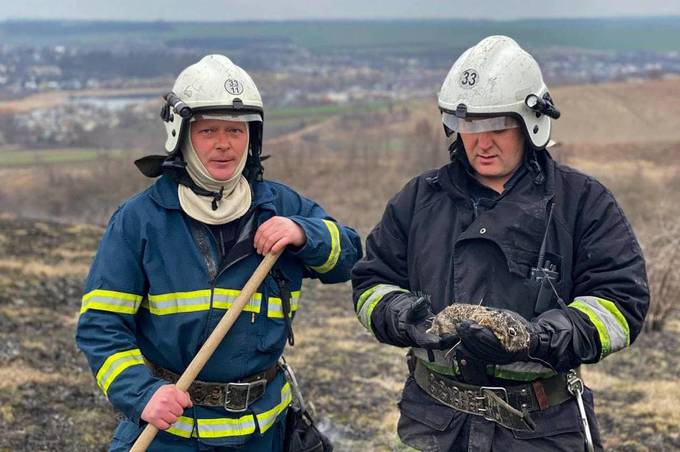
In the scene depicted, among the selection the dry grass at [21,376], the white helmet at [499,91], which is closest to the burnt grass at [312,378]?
the dry grass at [21,376]

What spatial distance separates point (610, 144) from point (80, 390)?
62.9 meters

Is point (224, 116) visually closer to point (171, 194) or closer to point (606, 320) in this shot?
point (171, 194)

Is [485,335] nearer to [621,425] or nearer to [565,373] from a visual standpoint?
[565,373]

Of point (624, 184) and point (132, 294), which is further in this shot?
point (624, 184)

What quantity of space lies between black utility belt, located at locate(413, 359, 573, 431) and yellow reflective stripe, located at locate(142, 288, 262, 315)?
906 mm

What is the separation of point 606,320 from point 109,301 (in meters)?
1.79

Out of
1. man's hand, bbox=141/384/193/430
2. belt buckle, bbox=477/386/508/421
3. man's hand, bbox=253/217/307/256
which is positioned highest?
man's hand, bbox=253/217/307/256

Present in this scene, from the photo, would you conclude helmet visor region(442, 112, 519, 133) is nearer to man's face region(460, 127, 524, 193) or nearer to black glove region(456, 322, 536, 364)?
man's face region(460, 127, 524, 193)

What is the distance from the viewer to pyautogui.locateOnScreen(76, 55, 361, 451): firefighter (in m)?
3.16

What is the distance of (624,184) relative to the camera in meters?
52.2

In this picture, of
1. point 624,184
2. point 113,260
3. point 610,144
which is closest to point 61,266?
point 113,260

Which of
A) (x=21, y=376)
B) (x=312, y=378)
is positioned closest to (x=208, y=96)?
(x=21, y=376)

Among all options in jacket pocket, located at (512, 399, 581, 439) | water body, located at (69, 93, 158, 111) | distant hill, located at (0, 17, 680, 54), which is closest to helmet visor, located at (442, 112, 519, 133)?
jacket pocket, located at (512, 399, 581, 439)

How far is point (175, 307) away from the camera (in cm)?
321
